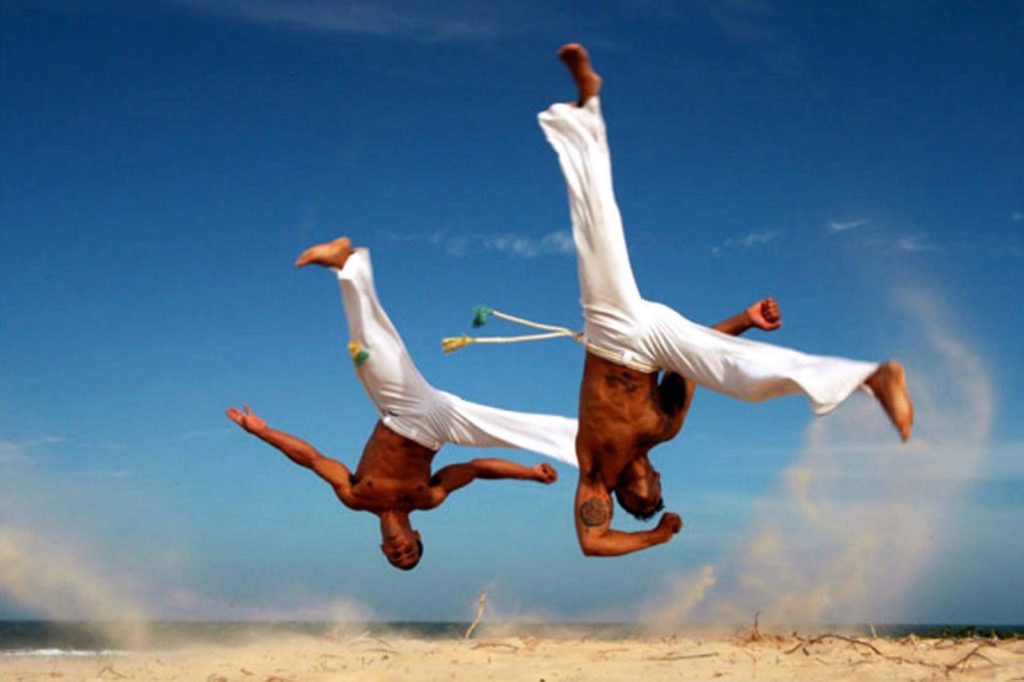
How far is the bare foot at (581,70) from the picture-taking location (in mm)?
6836

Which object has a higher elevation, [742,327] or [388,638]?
[742,327]

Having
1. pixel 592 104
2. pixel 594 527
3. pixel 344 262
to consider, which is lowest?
pixel 594 527

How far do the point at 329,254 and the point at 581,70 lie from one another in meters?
2.34

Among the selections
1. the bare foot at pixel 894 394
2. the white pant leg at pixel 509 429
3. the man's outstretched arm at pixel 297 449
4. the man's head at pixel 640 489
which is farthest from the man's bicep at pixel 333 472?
the bare foot at pixel 894 394

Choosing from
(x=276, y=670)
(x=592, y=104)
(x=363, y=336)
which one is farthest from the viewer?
(x=276, y=670)

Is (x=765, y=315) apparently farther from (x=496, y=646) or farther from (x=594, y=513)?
(x=496, y=646)

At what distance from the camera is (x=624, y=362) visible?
7328mm

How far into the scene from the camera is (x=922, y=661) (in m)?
8.52

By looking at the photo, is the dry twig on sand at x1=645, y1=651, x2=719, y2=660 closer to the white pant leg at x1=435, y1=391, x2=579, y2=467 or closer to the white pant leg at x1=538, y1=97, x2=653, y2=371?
the white pant leg at x1=435, y1=391, x2=579, y2=467

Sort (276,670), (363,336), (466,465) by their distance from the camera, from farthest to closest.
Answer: (276,670) → (466,465) → (363,336)

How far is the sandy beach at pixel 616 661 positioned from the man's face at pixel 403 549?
994 mm

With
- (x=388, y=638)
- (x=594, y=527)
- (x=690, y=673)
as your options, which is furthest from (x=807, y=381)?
(x=388, y=638)

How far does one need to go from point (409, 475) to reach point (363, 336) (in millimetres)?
1250

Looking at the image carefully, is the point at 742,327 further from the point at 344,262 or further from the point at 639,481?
the point at 344,262
